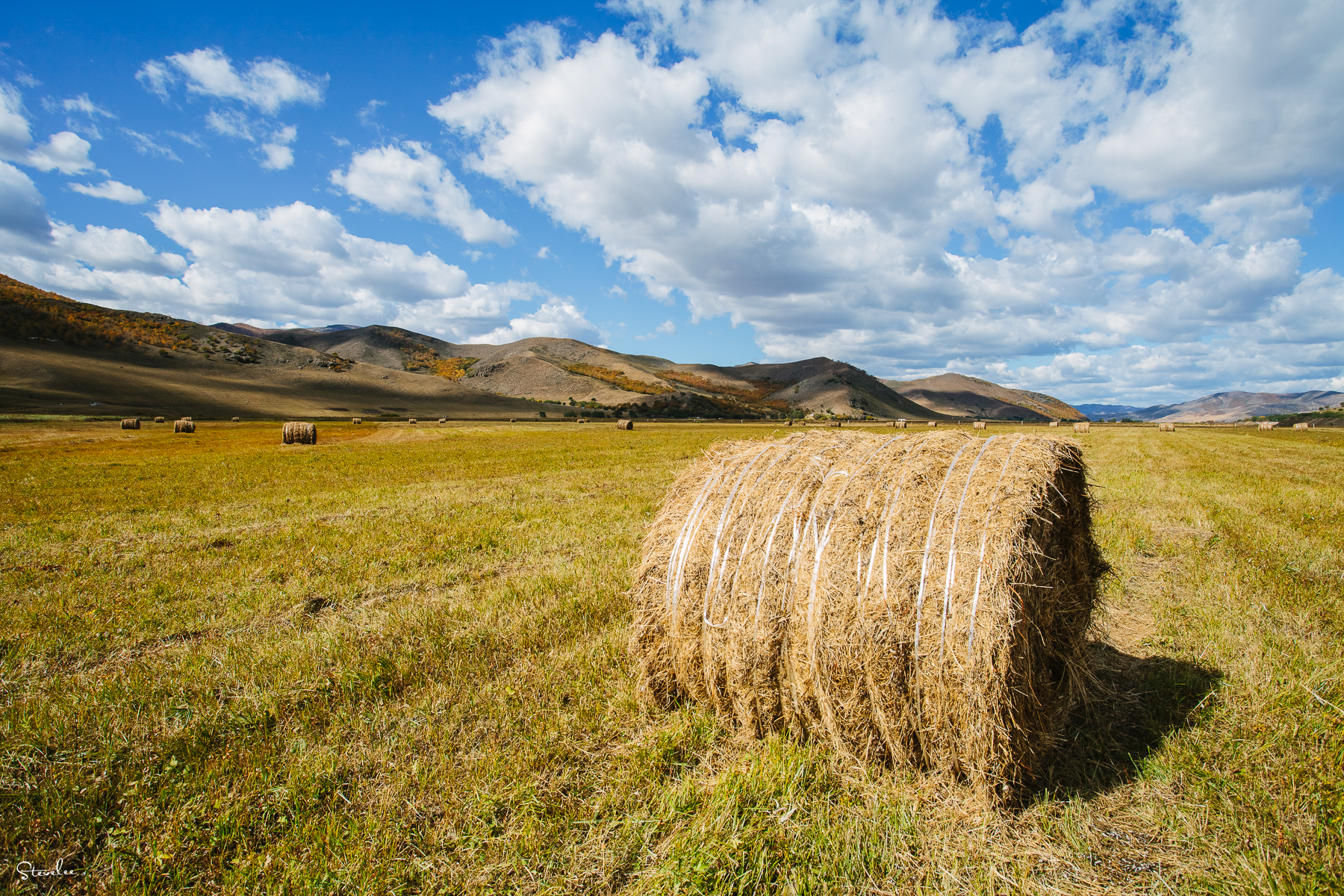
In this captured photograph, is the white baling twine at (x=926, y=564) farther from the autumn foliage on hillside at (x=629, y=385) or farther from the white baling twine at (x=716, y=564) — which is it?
the autumn foliage on hillside at (x=629, y=385)

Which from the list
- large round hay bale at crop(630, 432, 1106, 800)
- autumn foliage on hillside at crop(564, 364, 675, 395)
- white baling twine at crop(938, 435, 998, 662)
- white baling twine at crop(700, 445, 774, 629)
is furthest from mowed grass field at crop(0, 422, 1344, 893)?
autumn foliage on hillside at crop(564, 364, 675, 395)

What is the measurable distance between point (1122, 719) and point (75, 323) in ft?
589

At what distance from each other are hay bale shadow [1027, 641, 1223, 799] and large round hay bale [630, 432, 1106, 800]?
240 millimetres

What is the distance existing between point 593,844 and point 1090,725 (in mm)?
4017

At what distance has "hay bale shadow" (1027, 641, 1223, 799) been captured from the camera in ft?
12.8

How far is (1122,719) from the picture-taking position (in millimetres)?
4449

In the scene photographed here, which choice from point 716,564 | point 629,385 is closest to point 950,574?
point 716,564

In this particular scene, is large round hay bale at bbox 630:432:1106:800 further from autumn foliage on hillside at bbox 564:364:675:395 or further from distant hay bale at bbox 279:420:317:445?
autumn foliage on hillside at bbox 564:364:675:395

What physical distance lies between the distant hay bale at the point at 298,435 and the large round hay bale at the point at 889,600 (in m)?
38.7

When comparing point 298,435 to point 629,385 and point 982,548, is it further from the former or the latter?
point 629,385

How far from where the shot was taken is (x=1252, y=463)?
835 inches

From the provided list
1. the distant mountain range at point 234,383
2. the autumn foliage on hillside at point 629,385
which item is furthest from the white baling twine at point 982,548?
the autumn foliage on hillside at point 629,385

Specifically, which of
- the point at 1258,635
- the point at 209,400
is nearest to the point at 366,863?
the point at 1258,635

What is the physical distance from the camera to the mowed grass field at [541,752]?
312 centimetres
